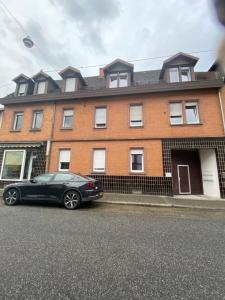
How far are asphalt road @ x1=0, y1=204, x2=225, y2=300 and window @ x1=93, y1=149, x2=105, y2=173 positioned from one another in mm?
6400

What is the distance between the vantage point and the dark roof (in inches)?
452

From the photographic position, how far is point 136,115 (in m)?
12.5

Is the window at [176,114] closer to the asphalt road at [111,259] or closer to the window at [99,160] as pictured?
the window at [99,160]

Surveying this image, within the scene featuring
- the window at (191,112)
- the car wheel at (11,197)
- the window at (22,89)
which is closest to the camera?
the car wheel at (11,197)

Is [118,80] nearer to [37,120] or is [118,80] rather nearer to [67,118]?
[67,118]

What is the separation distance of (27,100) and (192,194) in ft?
Result: 47.6

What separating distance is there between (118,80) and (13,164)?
412 inches

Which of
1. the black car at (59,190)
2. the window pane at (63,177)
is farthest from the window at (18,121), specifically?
the window pane at (63,177)

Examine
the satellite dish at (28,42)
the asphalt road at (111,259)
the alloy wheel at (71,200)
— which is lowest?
the asphalt road at (111,259)

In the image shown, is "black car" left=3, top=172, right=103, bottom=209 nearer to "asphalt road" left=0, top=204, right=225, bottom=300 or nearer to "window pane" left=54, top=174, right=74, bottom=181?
"window pane" left=54, top=174, right=74, bottom=181

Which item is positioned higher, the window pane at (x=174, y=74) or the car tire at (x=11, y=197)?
the window pane at (x=174, y=74)

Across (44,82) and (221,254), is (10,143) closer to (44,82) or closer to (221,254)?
(44,82)

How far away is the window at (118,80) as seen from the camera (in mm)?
13539

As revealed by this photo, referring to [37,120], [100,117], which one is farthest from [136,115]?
[37,120]
